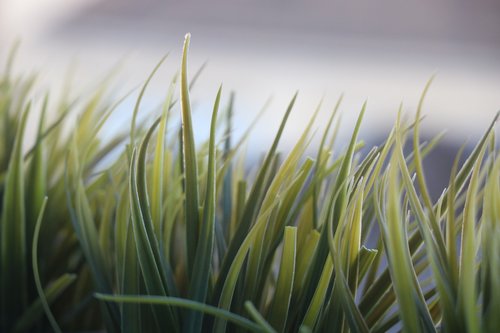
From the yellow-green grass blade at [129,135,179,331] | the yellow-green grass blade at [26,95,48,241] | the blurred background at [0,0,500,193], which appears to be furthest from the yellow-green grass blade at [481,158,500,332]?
the blurred background at [0,0,500,193]

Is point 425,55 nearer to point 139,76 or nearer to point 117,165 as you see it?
point 139,76

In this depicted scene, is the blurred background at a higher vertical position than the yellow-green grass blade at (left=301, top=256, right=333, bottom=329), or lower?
higher

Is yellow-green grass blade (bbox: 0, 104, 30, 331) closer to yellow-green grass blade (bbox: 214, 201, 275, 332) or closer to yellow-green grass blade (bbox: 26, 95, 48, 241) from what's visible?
yellow-green grass blade (bbox: 26, 95, 48, 241)

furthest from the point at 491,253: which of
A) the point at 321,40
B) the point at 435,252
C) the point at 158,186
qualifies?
the point at 321,40

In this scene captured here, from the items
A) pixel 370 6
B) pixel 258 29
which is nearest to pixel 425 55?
pixel 370 6

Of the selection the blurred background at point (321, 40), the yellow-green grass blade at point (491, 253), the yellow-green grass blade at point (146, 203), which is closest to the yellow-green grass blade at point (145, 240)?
the yellow-green grass blade at point (146, 203)

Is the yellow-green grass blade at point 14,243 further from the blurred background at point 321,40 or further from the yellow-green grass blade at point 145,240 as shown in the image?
the blurred background at point 321,40

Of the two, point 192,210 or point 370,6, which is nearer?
point 192,210
